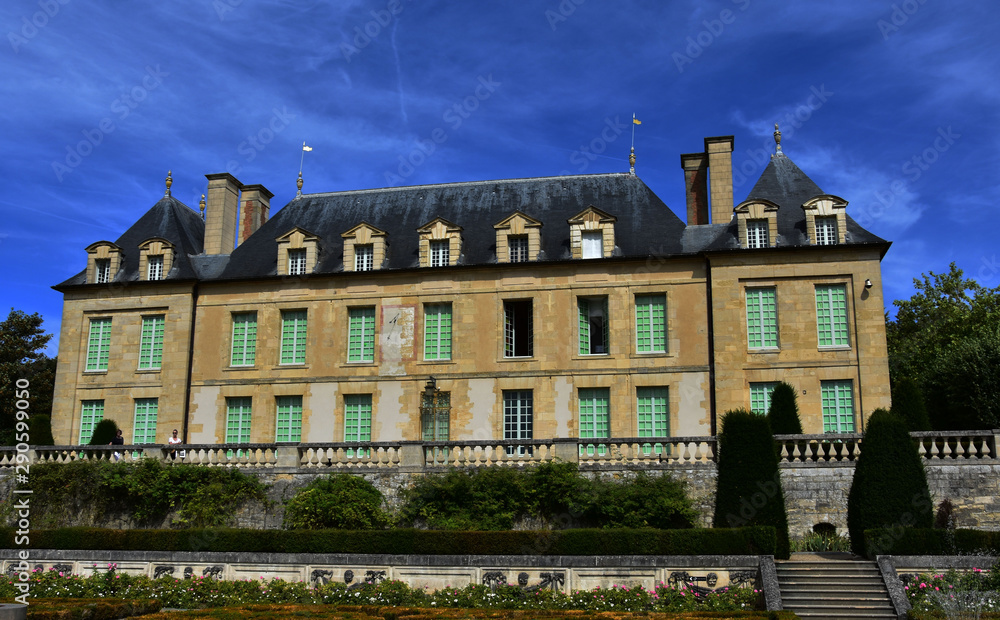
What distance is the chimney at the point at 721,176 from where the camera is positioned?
2552cm

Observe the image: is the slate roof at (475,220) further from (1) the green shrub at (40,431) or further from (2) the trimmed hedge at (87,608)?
(2) the trimmed hedge at (87,608)

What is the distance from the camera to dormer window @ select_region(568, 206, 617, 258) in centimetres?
2508

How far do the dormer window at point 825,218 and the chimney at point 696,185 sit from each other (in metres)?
3.16

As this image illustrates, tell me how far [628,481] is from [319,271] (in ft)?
41.2

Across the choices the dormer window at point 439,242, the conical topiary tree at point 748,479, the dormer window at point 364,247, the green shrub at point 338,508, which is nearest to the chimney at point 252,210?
the dormer window at point 364,247

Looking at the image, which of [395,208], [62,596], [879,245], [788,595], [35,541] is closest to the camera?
[788,595]

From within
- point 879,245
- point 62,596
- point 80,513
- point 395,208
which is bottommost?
point 62,596

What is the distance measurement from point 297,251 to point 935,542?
19338mm

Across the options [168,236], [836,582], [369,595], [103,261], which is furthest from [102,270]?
[836,582]

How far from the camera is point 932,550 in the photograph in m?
14.6

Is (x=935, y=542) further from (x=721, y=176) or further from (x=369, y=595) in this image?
(x=721, y=176)

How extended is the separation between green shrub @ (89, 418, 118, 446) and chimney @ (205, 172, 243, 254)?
21.9 ft

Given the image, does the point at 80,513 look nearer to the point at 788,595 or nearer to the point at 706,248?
the point at 788,595

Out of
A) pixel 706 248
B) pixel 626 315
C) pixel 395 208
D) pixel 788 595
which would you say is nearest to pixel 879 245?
pixel 706 248
